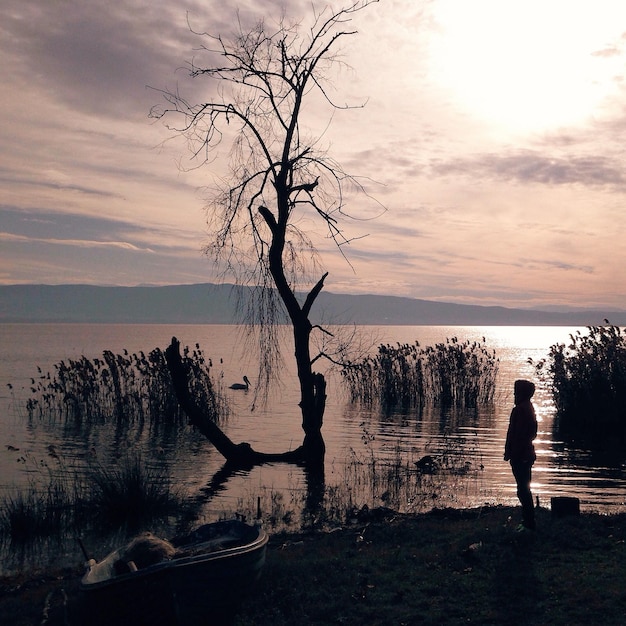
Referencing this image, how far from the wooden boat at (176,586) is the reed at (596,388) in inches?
770

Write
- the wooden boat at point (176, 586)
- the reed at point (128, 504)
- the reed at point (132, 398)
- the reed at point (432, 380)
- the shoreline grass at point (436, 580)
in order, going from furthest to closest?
the reed at point (432, 380)
the reed at point (132, 398)
the reed at point (128, 504)
the shoreline grass at point (436, 580)
the wooden boat at point (176, 586)

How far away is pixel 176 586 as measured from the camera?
828cm

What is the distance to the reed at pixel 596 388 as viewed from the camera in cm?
2597

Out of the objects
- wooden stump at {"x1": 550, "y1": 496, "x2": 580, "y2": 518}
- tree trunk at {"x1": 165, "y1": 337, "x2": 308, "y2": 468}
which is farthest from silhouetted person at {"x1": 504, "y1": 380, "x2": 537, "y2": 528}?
tree trunk at {"x1": 165, "y1": 337, "x2": 308, "y2": 468}

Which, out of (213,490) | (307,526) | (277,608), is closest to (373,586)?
(277,608)

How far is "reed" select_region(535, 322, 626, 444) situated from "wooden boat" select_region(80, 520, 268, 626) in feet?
64.1

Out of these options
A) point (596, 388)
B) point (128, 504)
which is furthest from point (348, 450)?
point (128, 504)

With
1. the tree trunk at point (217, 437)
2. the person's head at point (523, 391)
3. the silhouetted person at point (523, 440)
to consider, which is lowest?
the tree trunk at point (217, 437)

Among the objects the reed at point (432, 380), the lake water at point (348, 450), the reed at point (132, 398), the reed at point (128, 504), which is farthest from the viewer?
the reed at point (432, 380)

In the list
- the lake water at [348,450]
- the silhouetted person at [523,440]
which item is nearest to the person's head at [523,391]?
the silhouetted person at [523,440]

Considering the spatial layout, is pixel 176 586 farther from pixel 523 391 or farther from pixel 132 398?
pixel 132 398

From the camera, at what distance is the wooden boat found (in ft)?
25.7

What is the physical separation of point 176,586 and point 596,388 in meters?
22.2

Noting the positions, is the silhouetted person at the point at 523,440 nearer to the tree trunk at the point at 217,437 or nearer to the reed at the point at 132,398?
the tree trunk at the point at 217,437
